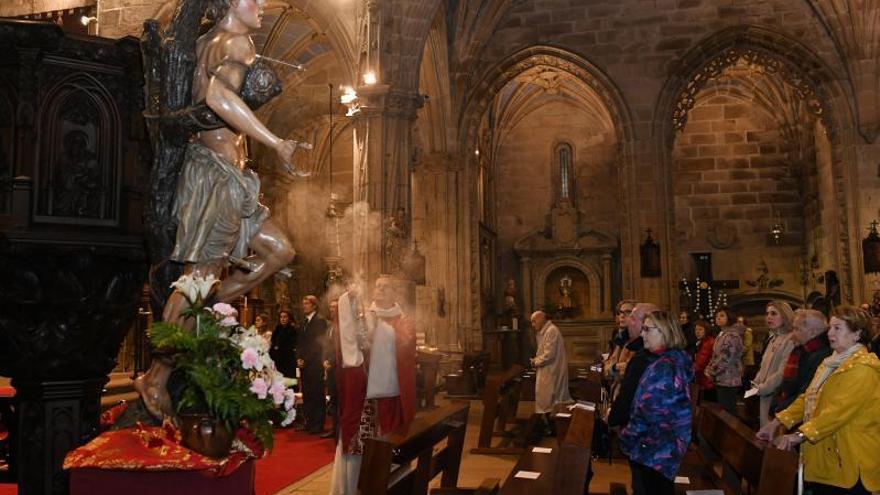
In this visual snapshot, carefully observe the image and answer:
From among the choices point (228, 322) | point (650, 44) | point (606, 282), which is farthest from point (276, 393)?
point (606, 282)

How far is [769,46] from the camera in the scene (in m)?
16.7

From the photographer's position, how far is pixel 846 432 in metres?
3.81

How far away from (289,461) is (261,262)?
410 cm

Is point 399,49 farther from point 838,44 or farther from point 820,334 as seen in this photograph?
point 838,44

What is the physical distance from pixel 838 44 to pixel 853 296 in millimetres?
5507

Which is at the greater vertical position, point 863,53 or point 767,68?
point 767,68

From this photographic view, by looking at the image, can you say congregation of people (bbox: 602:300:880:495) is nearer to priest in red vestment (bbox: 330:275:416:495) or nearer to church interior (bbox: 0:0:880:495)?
church interior (bbox: 0:0:880:495)

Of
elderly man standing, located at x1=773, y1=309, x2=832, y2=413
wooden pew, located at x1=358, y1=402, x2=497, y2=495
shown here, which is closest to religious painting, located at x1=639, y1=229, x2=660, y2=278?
elderly man standing, located at x1=773, y1=309, x2=832, y2=413

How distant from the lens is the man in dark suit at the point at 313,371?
8938 mm

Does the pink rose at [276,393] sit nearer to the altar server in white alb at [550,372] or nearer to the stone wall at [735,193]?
the altar server in white alb at [550,372]

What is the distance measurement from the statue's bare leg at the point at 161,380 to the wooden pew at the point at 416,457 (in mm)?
852

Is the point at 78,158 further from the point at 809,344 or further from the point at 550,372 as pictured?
the point at 550,372

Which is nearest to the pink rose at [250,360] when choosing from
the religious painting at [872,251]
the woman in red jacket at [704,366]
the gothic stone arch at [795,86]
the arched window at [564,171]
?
the woman in red jacket at [704,366]

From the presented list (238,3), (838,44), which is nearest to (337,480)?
(238,3)
